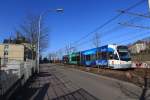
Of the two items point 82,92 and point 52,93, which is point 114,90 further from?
point 52,93

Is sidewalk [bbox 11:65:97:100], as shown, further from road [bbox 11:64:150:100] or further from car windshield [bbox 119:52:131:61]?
car windshield [bbox 119:52:131:61]

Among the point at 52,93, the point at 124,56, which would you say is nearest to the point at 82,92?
the point at 52,93

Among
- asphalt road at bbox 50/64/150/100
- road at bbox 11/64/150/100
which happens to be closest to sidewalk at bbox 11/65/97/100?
road at bbox 11/64/150/100

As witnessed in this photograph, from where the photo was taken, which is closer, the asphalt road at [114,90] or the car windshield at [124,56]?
the asphalt road at [114,90]

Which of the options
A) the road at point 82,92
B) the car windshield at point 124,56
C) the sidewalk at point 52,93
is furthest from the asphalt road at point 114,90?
the car windshield at point 124,56

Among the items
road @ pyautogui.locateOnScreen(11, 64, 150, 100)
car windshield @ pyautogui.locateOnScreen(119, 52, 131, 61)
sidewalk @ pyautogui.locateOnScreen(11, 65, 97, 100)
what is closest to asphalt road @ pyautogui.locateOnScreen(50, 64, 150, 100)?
road @ pyautogui.locateOnScreen(11, 64, 150, 100)

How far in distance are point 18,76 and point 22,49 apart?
204 feet

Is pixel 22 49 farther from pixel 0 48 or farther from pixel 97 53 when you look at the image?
pixel 97 53

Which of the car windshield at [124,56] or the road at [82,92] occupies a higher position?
the car windshield at [124,56]

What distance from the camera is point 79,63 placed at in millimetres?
57906

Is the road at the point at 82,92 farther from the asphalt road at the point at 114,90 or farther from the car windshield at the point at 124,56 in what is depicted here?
the car windshield at the point at 124,56

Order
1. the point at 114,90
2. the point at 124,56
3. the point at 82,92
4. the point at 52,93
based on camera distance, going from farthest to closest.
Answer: the point at 124,56, the point at 114,90, the point at 82,92, the point at 52,93

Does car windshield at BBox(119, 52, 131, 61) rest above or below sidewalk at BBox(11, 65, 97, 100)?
above

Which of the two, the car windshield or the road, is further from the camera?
the car windshield
